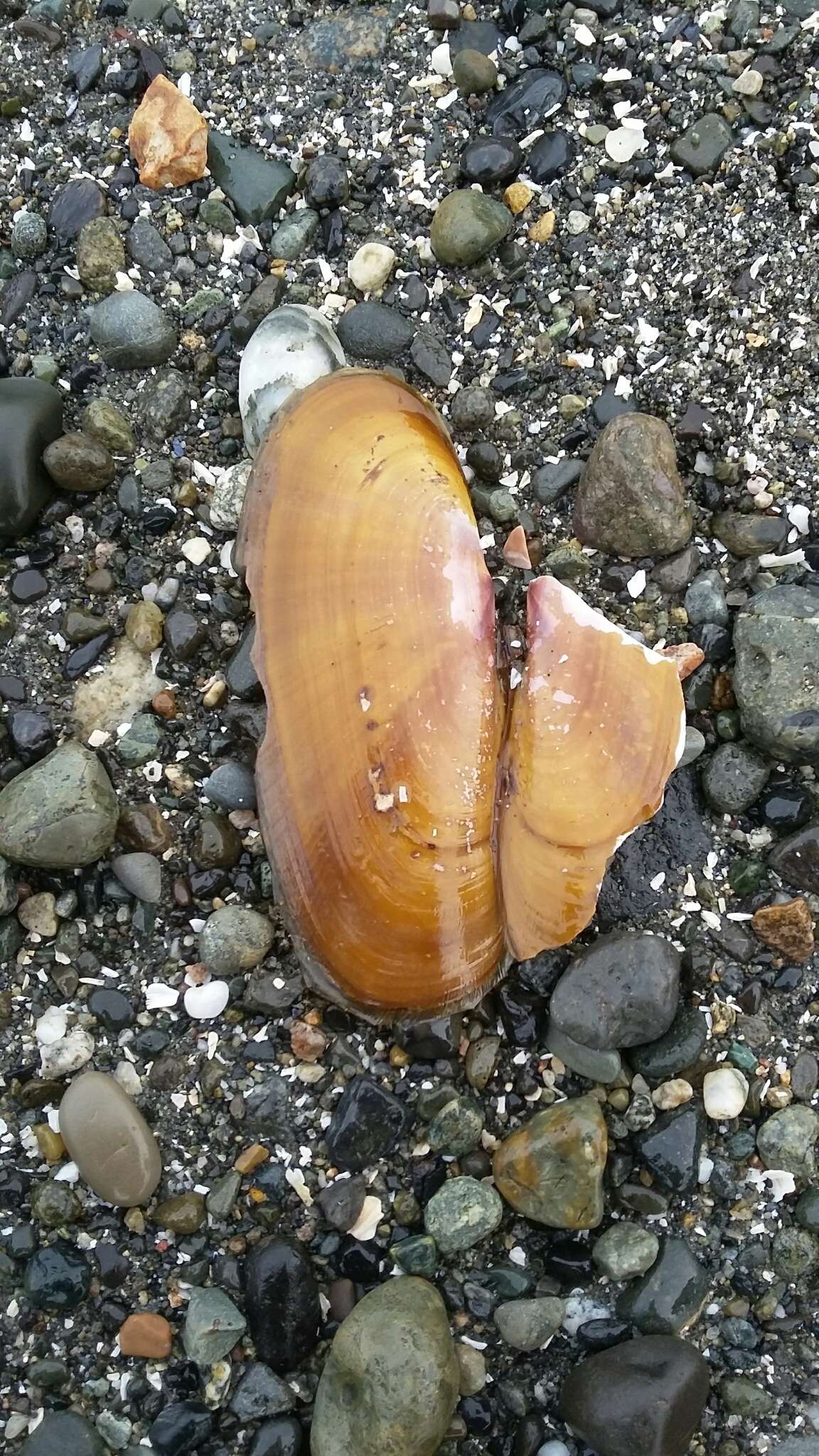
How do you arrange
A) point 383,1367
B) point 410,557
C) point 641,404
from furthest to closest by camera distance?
point 641,404, point 410,557, point 383,1367

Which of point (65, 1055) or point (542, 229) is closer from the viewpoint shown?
point (65, 1055)

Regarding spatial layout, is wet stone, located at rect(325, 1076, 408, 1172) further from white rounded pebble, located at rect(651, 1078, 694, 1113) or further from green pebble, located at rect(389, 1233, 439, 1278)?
white rounded pebble, located at rect(651, 1078, 694, 1113)

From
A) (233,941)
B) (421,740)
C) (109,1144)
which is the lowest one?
(109,1144)

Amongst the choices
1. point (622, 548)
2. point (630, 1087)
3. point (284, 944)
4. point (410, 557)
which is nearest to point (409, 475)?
point (410, 557)

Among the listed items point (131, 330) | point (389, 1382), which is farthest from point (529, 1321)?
point (131, 330)

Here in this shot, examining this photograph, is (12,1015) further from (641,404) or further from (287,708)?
(641,404)

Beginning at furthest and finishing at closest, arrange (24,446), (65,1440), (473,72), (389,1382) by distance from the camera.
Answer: (473,72)
(24,446)
(65,1440)
(389,1382)

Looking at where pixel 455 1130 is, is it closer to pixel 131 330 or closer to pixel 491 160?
pixel 131 330
